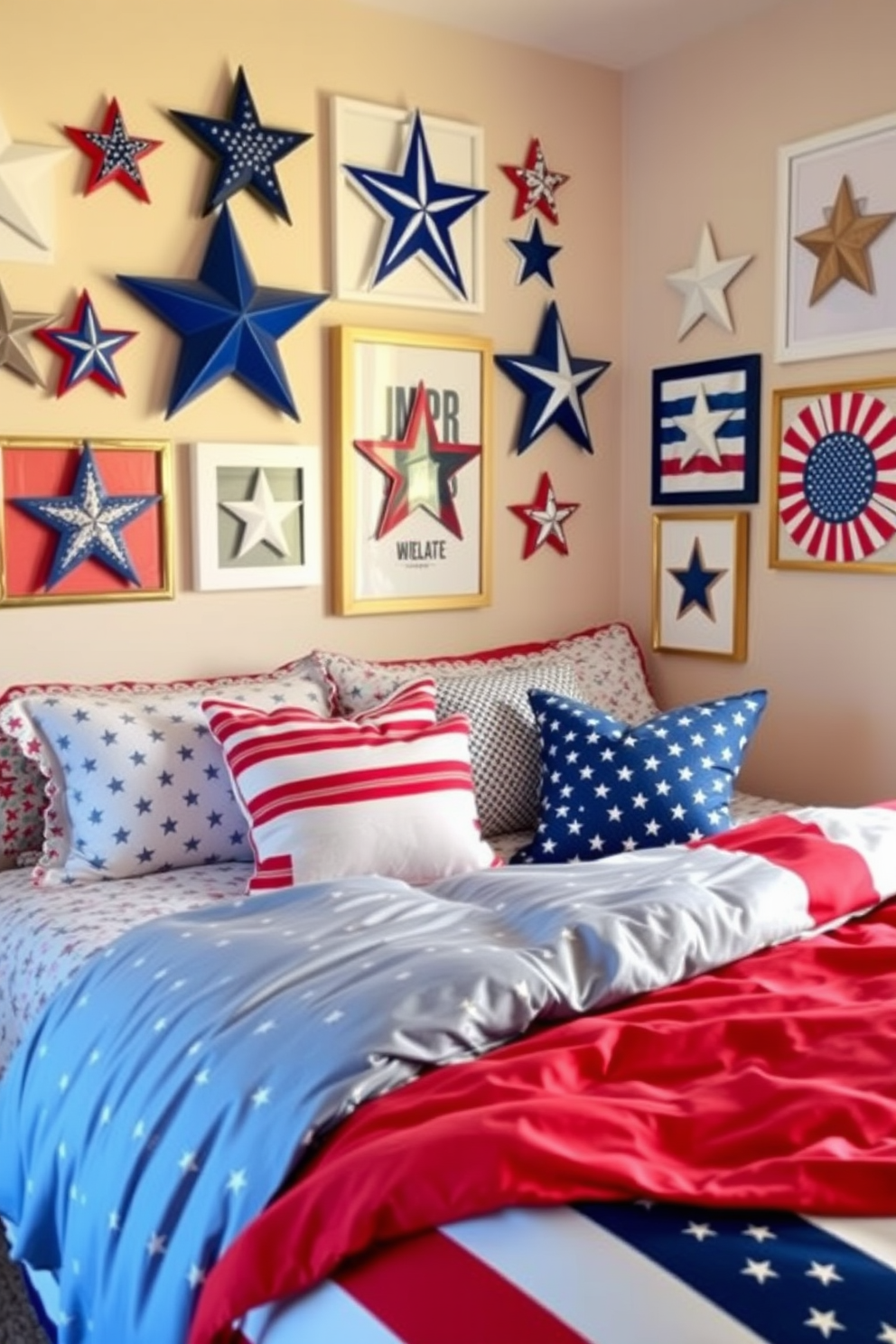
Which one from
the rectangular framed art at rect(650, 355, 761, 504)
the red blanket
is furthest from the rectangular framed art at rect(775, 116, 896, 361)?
the red blanket

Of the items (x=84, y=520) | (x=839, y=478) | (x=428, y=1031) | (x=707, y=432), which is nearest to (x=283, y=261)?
(x=84, y=520)

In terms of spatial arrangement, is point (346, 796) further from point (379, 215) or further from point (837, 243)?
point (837, 243)

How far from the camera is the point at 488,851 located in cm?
225

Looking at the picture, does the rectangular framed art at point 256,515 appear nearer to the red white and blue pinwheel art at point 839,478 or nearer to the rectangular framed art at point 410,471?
the rectangular framed art at point 410,471

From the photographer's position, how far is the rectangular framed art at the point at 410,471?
2.82 m

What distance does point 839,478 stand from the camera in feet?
8.99

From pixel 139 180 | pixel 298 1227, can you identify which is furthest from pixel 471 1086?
pixel 139 180

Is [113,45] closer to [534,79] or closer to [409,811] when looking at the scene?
[534,79]

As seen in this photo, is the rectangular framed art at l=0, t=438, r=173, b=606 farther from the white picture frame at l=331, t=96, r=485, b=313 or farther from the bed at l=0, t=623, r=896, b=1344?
the white picture frame at l=331, t=96, r=485, b=313

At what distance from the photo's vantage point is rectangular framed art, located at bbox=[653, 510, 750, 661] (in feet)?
9.84

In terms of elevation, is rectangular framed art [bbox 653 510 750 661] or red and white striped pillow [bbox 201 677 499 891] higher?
rectangular framed art [bbox 653 510 750 661]

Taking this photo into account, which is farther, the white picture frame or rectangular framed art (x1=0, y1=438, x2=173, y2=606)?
the white picture frame

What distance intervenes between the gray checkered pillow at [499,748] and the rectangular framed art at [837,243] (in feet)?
3.31

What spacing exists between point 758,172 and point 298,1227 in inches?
99.2
